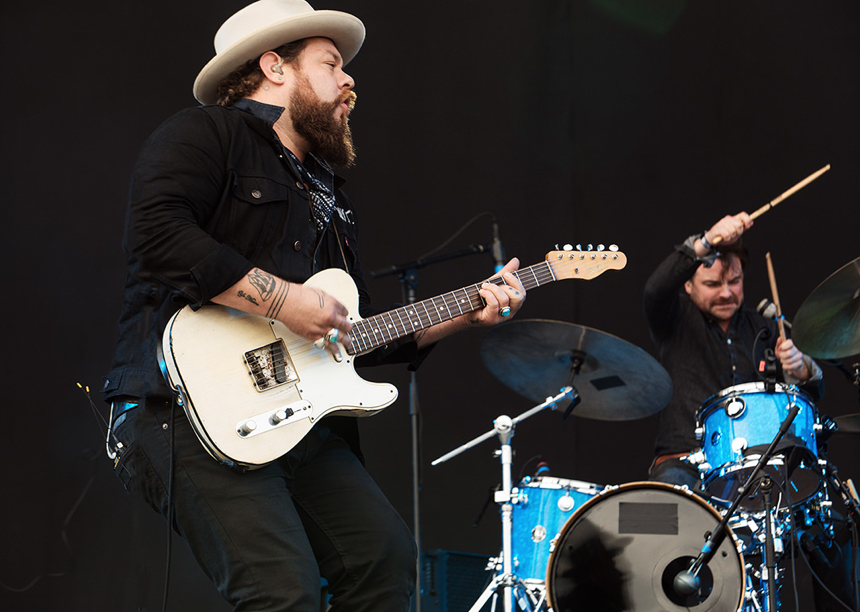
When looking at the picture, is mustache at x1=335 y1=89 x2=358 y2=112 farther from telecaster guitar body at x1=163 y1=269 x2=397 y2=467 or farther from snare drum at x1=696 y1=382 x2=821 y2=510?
snare drum at x1=696 y1=382 x2=821 y2=510

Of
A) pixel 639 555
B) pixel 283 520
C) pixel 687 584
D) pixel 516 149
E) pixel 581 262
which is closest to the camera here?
pixel 283 520

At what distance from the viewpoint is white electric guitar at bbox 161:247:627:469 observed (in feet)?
6.83

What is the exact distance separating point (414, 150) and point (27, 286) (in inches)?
91.7

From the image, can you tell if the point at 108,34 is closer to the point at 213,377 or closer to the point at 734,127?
the point at 213,377

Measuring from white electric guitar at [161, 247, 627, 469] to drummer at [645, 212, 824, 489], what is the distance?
7.85ft

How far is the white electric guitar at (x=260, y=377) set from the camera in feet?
6.83

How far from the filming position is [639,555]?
345cm

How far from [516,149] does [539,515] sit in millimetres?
2552

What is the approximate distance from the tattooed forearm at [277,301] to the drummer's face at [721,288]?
320cm

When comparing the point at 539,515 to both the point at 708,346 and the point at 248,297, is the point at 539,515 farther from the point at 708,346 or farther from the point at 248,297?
the point at 248,297

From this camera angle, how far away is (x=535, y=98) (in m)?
5.71

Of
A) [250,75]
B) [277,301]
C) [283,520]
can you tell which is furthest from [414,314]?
[250,75]

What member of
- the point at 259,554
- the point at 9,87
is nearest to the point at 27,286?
the point at 9,87

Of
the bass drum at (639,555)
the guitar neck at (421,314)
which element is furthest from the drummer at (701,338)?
the guitar neck at (421,314)
